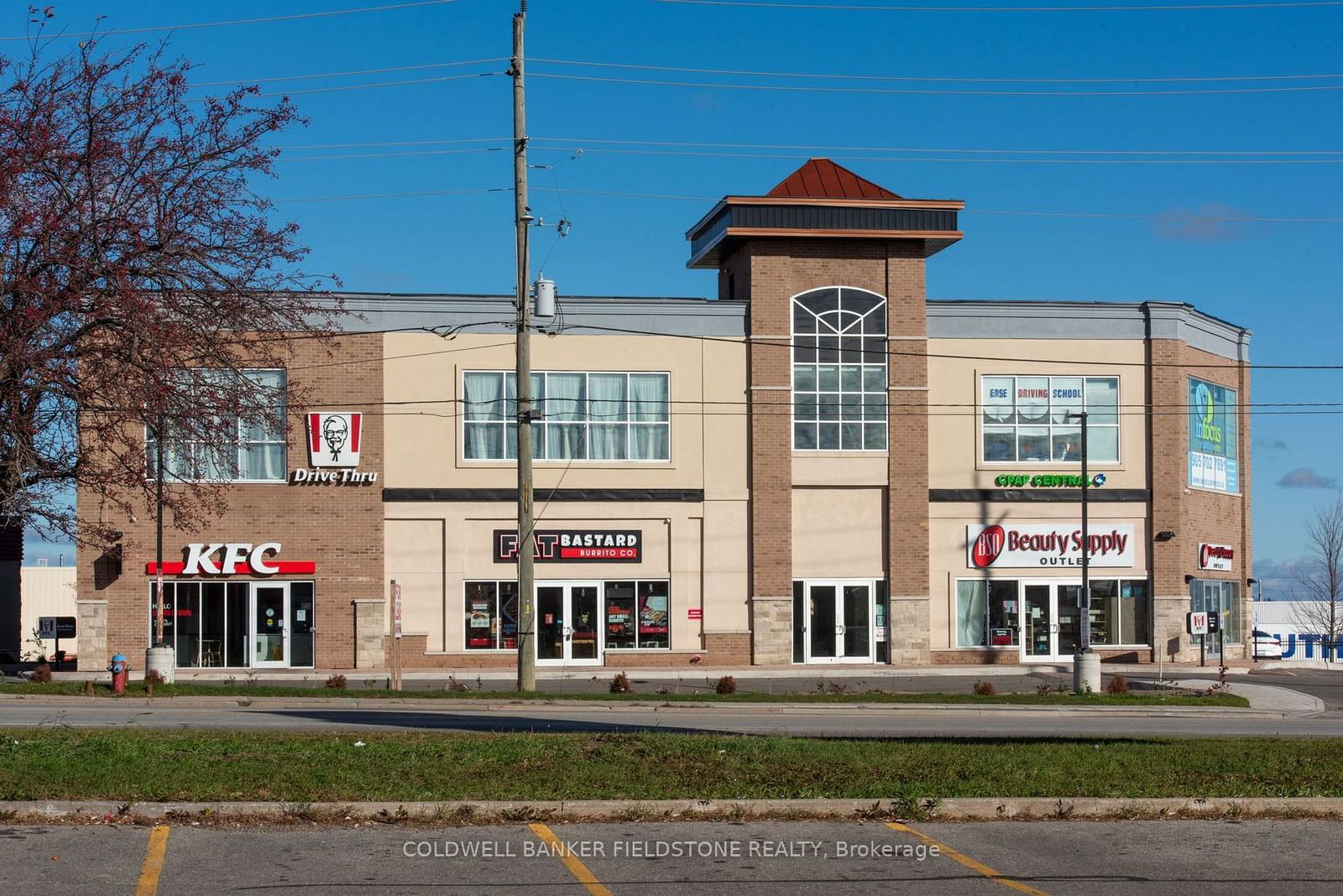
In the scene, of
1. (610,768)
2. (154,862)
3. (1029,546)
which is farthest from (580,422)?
(154,862)

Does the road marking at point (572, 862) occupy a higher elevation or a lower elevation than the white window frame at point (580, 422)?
lower

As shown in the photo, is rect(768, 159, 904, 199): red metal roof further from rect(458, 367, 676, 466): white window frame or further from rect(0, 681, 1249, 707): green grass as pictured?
rect(0, 681, 1249, 707): green grass

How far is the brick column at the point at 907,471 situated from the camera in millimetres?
41375

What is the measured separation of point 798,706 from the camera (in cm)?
2759

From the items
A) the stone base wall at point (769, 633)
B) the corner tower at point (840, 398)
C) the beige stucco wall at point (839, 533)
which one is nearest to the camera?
the stone base wall at point (769, 633)

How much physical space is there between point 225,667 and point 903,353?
66.0ft

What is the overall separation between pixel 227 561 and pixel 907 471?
18379mm

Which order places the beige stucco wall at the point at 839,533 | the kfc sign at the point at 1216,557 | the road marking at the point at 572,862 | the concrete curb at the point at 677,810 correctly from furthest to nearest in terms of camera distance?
1. the kfc sign at the point at 1216,557
2. the beige stucco wall at the point at 839,533
3. the concrete curb at the point at 677,810
4. the road marking at the point at 572,862

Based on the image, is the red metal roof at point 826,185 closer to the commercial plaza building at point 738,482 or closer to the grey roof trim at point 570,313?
the commercial plaza building at point 738,482

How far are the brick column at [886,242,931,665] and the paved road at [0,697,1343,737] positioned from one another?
12.4 m

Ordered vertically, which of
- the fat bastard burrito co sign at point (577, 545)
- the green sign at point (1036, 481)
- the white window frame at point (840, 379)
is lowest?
the fat bastard burrito co sign at point (577, 545)

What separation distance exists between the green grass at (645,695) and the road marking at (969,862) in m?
17.0

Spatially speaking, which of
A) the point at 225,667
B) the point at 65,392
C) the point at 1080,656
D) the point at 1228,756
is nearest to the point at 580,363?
the point at 225,667

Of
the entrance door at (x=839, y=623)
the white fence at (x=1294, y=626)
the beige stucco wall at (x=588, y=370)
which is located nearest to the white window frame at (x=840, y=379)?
the beige stucco wall at (x=588, y=370)
